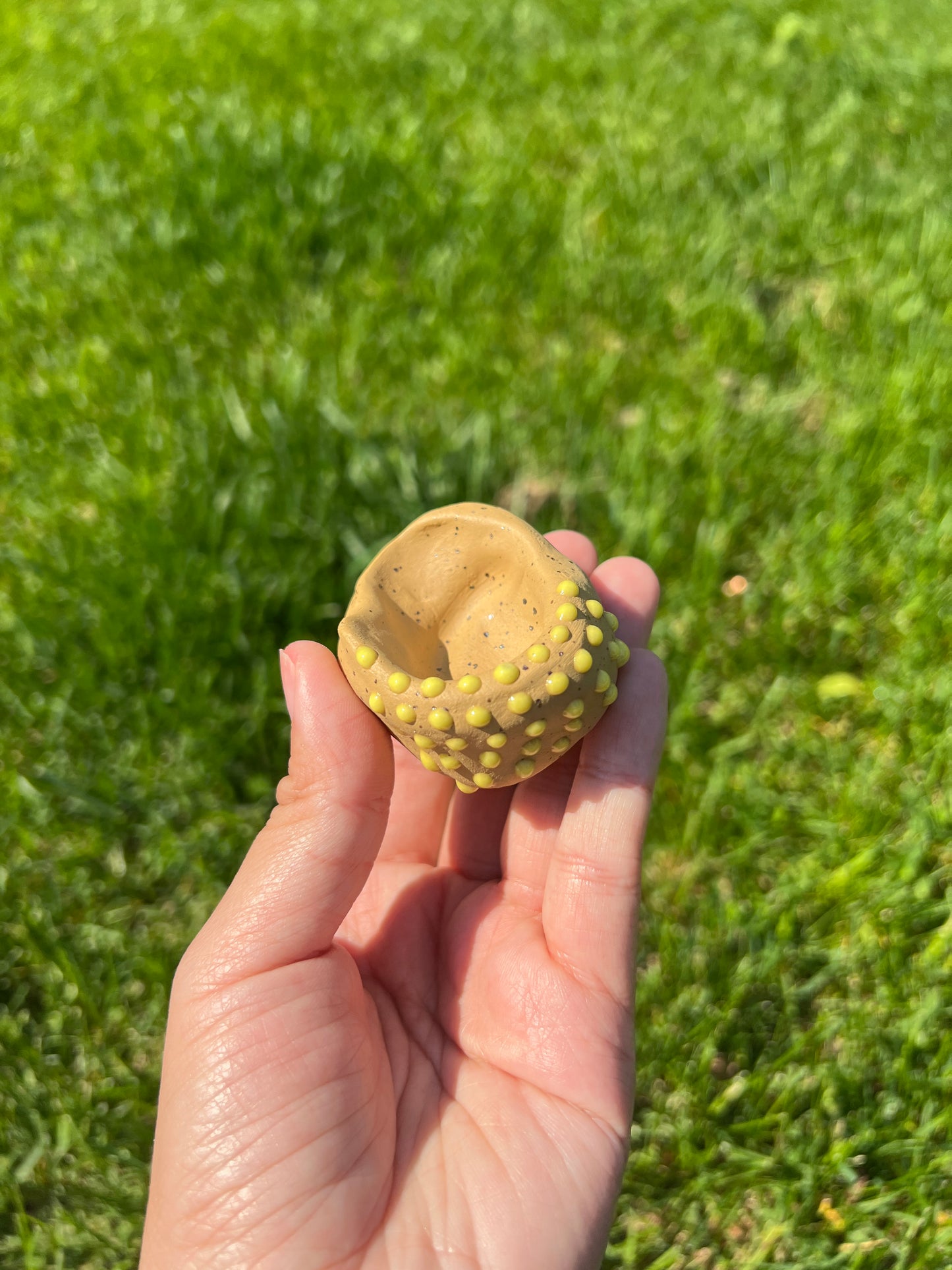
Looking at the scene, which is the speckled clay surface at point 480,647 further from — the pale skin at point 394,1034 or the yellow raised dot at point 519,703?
the pale skin at point 394,1034

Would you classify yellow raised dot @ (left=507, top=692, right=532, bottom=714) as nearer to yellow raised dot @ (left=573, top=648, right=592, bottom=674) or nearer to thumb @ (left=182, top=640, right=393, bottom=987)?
yellow raised dot @ (left=573, top=648, right=592, bottom=674)

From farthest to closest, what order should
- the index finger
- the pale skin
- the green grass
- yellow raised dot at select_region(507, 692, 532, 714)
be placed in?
1. the green grass
2. the index finger
3. yellow raised dot at select_region(507, 692, 532, 714)
4. the pale skin

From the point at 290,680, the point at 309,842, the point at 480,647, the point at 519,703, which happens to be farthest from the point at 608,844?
the point at 290,680

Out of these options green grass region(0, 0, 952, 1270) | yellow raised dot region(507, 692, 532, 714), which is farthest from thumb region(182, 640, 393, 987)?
green grass region(0, 0, 952, 1270)

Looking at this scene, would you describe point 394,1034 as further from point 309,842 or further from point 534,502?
point 534,502

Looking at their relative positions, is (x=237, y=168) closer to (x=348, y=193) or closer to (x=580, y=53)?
(x=348, y=193)

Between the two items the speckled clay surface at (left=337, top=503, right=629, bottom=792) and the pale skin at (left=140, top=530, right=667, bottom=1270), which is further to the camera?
the speckled clay surface at (left=337, top=503, right=629, bottom=792)
